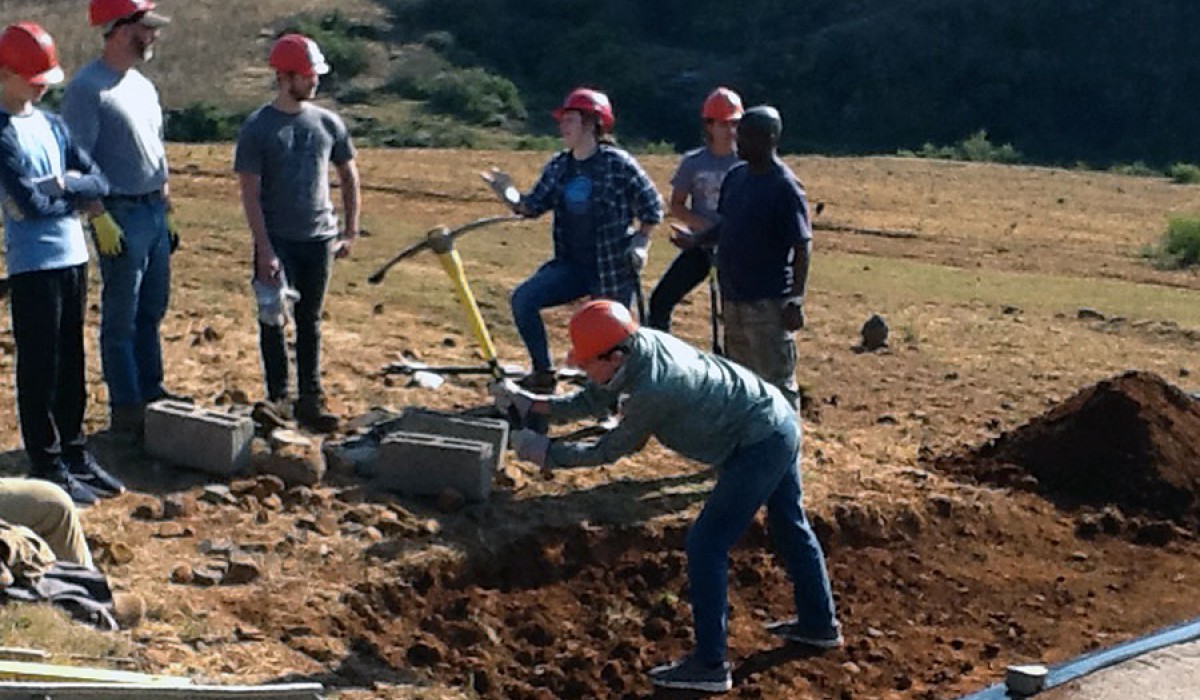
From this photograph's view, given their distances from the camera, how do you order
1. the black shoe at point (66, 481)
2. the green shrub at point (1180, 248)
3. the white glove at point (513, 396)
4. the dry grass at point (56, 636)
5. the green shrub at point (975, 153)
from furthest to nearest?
the green shrub at point (975, 153) < the green shrub at point (1180, 248) < the black shoe at point (66, 481) < the white glove at point (513, 396) < the dry grass at point (56, 636)

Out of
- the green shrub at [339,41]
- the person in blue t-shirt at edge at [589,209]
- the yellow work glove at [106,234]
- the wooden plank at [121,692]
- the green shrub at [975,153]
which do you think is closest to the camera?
the wooden plank at [121,692]

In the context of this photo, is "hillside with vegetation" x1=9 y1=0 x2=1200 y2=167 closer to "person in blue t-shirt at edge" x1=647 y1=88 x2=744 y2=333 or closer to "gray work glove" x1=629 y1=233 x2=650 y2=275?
"person in blue t-shirt at edge" x1=647 y1=88 x2=744 y2=333

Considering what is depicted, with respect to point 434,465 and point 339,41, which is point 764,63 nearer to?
point 339,41

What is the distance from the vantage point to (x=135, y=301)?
8.57 meters

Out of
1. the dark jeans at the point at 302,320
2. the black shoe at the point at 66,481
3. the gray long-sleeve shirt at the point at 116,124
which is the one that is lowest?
the black shoe at the point at 66,481

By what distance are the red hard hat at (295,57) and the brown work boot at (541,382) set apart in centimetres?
192

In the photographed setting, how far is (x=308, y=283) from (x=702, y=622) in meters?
2.98

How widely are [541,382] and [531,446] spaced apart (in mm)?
2994

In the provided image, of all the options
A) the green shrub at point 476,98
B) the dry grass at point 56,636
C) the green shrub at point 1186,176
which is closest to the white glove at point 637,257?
the dry grass at point 56,636

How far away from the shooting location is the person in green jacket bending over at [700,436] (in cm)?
A: 638

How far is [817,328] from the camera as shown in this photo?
14.5 metres

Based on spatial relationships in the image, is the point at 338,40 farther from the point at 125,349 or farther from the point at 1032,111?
the point at 125,349

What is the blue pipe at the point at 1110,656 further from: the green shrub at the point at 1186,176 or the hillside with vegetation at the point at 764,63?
the hillside with vegetation at the point at 764,63

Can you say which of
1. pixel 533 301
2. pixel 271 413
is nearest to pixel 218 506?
pixel 271 413
